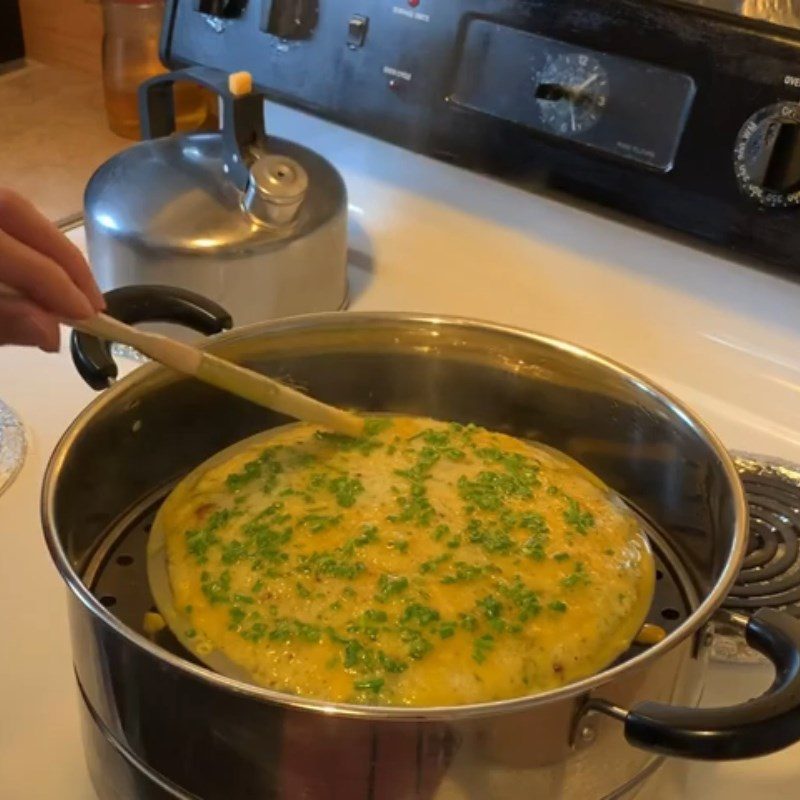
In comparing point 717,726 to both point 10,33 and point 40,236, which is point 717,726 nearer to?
point 40,236

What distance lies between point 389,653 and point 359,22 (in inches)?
20.9

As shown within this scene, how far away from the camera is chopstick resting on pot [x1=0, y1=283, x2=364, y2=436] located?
58cm

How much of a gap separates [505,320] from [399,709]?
52 cm

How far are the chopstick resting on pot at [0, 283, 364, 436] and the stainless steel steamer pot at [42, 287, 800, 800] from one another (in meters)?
0.05

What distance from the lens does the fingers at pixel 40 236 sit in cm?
56

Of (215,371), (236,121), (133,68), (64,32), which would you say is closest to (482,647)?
(215,371)

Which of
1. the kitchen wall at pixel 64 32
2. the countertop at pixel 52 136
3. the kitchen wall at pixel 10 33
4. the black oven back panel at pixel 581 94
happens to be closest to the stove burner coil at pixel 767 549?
the black oven back panel at pixel 581 94

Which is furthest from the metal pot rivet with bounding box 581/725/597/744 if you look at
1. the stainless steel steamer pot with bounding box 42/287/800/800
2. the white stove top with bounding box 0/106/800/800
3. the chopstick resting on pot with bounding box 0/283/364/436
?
the chopstick resting on pot with bounding box 0/283/364/436

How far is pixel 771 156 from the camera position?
0.71 metres

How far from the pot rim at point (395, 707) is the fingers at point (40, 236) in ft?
0.26

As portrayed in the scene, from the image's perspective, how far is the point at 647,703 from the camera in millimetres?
453

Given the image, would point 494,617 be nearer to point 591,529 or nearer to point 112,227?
point 591,529

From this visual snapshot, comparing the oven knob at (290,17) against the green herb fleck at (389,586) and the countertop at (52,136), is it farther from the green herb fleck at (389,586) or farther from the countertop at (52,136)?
the green herb fleck at (389,586)

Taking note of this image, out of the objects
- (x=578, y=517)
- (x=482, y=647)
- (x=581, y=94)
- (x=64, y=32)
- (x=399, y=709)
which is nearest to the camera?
(x=399, y=709)
